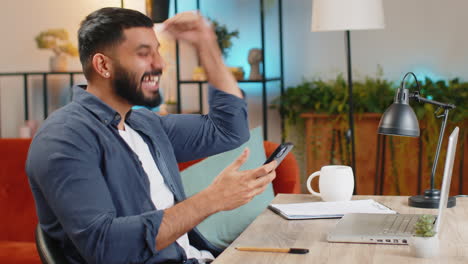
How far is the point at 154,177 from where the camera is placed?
1.78 m

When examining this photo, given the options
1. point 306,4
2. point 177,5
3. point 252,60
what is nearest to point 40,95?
point 177,5

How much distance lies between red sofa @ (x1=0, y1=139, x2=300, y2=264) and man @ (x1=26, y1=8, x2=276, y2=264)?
805 millimetres

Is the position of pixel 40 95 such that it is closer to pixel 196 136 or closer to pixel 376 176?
pixel 376 176

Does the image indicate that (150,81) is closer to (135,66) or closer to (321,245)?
(135,66)

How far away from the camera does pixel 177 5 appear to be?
14.9ft

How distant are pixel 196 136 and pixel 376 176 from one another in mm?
2216

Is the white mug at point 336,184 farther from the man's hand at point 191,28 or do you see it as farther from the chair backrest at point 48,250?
the chair backrest at point 48,250

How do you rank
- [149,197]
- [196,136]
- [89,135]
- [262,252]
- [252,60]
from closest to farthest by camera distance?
1. [262,252]
2. [89,135]
3. [149,197]
4. [196,136]
5. [252,60]

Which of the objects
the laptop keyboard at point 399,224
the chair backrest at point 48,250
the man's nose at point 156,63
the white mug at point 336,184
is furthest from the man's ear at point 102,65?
the laptop keyboard at point 399,224

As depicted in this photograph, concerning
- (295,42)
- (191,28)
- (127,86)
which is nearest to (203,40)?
(191,28)

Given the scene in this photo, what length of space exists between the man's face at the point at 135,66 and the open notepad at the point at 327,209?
1.65 feet

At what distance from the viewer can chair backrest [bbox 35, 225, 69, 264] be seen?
150cm

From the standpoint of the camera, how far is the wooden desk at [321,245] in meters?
1.37

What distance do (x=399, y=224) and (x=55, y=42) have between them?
11.4 ft
